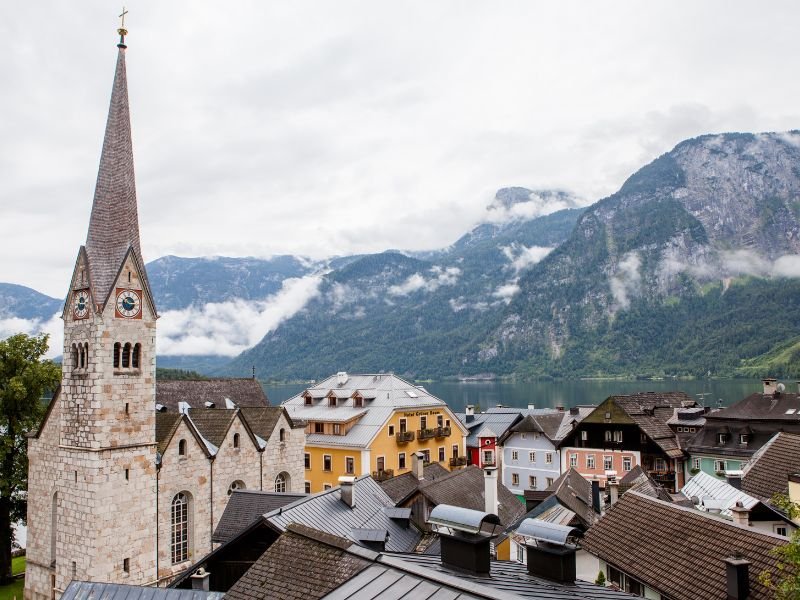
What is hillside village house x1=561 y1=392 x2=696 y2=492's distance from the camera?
62.0 metres

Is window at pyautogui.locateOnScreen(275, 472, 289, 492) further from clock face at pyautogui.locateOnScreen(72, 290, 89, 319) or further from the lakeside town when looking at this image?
clock face at pyautogui.locateOnScreen(72, 290, 89, 319)

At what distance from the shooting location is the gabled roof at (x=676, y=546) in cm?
1770

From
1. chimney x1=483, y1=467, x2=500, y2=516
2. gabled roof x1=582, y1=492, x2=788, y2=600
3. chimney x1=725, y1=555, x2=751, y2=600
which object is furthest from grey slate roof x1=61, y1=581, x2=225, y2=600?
chimney x1=483, y1=467, x2=500, y2=516

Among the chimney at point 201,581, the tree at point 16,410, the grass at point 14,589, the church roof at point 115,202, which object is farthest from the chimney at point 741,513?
the tree at point 16,410

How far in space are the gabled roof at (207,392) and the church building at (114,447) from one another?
27.0ft

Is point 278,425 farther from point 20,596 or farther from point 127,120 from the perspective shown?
point 127,120

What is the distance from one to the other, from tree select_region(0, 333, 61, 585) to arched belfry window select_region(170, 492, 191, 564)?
36.5 feet

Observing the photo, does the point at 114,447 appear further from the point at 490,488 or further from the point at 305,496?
the point at 490,488

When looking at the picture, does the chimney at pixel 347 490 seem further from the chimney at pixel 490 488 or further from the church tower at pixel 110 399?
the church tower at pixel 110 399

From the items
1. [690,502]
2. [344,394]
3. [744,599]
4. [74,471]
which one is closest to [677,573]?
[744,599]

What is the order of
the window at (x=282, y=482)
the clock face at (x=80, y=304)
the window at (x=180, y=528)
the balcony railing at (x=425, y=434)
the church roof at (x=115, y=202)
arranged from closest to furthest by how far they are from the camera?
the clock face at (x=80, y=304) → the church roof at (x=115, y=202) → the window at (x=180, y=528) → the window at (x=282, y=482) → the balcony railing at (x=425, y=434)

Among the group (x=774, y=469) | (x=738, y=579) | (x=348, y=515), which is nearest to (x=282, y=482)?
(x=348, y=515)

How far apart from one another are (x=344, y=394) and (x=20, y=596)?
108 ft

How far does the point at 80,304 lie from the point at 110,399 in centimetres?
512
